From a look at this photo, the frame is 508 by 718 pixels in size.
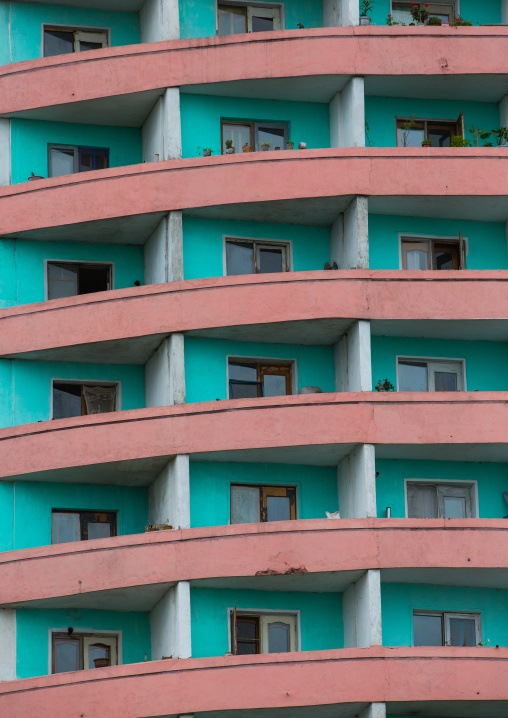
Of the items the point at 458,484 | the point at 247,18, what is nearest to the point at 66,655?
the point at 458,484

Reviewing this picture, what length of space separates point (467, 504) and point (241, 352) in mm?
6157

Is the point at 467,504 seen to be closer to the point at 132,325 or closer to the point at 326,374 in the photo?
the point at 326,374

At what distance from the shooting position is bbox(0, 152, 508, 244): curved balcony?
4416cm

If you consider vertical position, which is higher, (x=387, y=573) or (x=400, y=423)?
(x=400, y=423)

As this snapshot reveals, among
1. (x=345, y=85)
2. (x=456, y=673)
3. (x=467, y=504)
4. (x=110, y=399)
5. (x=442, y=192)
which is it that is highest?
(x=345, y=85)

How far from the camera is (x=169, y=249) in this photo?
1743 inches

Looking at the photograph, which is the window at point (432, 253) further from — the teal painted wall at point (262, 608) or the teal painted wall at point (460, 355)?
the teal painted wall at point (262, 608)

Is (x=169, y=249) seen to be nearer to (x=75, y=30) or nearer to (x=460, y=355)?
(x=75, y=30)

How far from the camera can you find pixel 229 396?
4431cm

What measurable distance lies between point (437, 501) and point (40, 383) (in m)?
9.43

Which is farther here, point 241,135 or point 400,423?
point 241,135

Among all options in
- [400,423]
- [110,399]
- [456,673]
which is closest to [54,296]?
[110,399]

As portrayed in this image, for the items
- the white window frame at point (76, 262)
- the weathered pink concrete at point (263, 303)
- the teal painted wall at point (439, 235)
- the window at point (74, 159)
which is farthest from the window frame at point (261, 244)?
the window at point (74, 159)

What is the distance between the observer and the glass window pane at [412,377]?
45.0 metres
